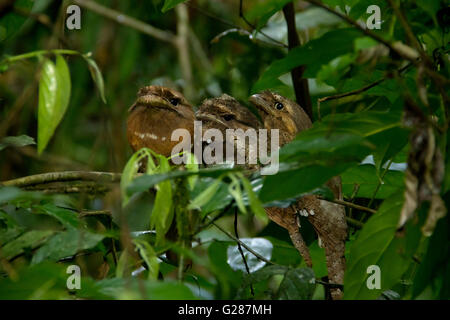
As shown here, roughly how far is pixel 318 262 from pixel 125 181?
995 mm

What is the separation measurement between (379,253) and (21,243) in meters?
0.71

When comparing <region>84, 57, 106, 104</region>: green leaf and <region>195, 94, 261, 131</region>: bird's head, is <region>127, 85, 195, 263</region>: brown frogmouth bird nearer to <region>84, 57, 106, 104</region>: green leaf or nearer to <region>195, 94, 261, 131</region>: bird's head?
<region>195, 94, 261, 131</region>: bird's head

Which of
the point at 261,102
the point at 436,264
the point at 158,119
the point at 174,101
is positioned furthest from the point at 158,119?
the point at 436,264

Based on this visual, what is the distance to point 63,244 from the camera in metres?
1.20

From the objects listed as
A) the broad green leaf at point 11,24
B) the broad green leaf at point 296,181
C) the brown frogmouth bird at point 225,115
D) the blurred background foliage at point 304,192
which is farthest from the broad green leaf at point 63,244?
the brown frogmouth bird at point 225,115

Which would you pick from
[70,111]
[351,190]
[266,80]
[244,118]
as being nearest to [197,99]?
[70,111]

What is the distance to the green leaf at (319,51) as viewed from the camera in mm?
1148

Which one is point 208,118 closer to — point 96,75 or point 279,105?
point 279,105

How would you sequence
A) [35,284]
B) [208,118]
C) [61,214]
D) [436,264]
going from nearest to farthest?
[35,284]
[436,264]
[61,214]
[208,118]

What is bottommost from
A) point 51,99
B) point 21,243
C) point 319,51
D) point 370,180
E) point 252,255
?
point 252,255

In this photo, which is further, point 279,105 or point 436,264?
point 279,105

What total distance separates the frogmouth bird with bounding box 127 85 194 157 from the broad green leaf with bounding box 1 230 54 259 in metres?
1.35

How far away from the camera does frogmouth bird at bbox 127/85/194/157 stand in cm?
258
